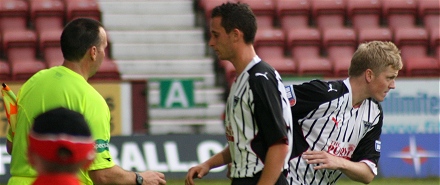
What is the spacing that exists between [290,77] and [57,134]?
969 cm

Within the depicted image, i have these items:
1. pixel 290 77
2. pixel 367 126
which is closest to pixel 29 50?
pixel 290 77

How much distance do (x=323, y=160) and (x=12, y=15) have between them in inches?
463

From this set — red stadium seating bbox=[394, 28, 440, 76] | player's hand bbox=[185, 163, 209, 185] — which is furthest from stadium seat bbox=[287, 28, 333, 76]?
player's hand bbox=[185, 163, 209, 185]

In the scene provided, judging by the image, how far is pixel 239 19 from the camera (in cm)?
401

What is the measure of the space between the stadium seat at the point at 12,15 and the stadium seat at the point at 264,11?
394 cm

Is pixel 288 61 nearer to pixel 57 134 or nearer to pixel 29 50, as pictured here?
pixel 29 50

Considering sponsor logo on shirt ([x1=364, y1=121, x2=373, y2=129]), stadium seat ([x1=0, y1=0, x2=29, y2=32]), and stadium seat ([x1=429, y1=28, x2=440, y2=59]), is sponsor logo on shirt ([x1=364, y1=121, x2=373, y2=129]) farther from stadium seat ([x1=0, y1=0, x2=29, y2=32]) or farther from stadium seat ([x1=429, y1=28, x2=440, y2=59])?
stadium seat ([x1=0, y1=0, x2=29, y2=32])

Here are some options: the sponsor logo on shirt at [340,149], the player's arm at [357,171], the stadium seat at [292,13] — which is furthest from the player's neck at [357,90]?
the stadium seat at [292,13]

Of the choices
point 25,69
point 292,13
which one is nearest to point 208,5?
point 292,13

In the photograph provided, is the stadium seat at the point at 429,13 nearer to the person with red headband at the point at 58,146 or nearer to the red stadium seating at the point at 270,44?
the red stadium seating at the point at 270,44

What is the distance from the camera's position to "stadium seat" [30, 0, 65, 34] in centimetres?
1550

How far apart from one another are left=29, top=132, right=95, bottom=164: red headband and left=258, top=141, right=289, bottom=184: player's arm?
1.48 m

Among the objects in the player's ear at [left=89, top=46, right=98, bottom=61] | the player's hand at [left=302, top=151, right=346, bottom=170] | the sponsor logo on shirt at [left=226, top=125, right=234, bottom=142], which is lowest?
the player's hand at [left=302, top=151, right=346, bottom=170]

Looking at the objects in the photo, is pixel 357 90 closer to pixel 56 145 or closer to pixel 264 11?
pixel 56 145
